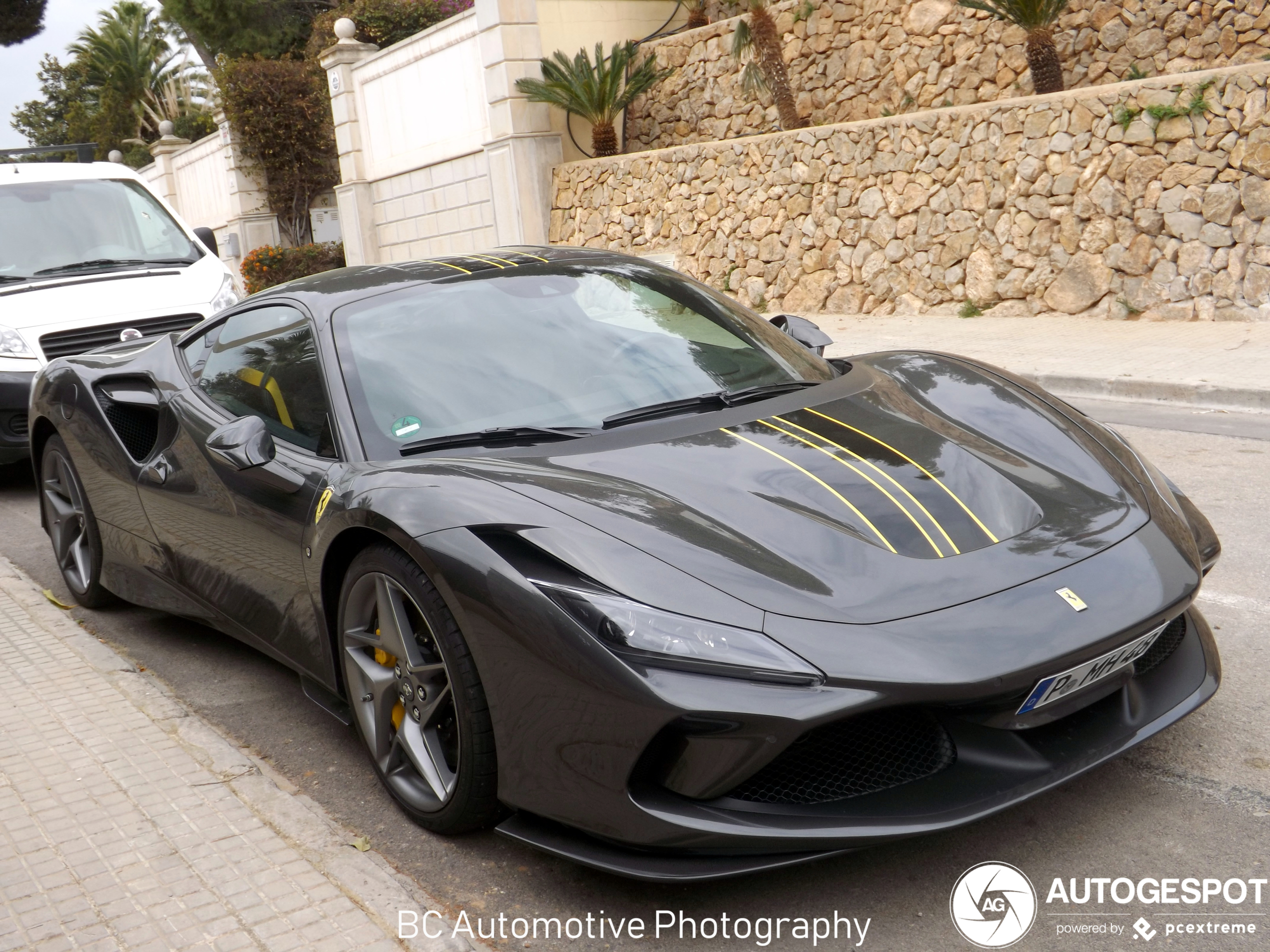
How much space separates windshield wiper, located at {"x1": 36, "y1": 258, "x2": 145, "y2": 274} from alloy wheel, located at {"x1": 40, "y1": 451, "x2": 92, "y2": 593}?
130 inches

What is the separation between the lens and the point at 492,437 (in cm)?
314

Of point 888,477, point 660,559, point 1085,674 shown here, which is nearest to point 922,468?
point 888,477

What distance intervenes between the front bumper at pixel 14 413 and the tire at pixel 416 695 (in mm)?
4928

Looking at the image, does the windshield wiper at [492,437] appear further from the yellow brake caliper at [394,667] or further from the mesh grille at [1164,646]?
the mesh grille at [1164,646]

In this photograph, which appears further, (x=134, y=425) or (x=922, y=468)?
(x=134, y=425)

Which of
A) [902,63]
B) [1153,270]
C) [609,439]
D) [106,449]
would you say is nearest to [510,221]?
[902,63]

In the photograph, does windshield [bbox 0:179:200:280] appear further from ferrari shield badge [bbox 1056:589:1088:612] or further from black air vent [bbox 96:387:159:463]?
ferrari shield badge [bbox 1056:589:1088:612]

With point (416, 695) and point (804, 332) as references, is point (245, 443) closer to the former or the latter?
point (416, 695)

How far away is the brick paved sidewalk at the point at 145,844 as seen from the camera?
8.16 ft


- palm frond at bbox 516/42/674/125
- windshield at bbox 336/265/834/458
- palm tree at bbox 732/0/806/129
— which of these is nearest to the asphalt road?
windshield at bbox 336/265/834/458

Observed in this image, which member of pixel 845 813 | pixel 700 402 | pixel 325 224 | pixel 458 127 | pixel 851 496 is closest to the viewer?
pixel 845 813

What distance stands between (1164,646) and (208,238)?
26.4 feet

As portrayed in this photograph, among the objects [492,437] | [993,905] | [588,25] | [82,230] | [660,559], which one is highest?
[588,25]

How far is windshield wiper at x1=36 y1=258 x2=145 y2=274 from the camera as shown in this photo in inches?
311
